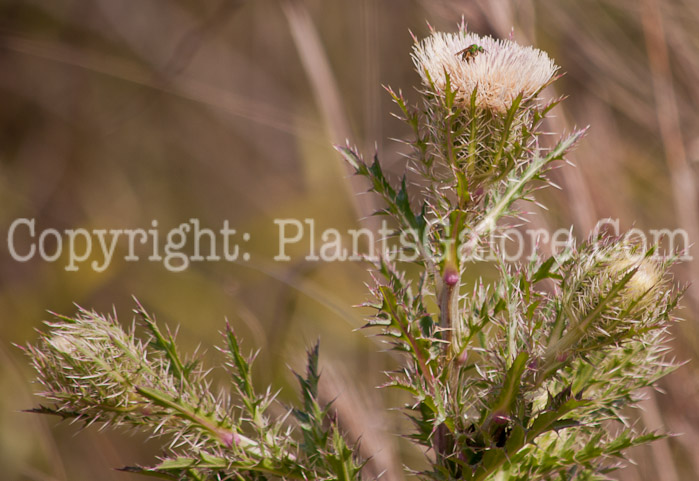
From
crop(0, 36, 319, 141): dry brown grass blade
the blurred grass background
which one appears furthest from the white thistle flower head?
crop(0, 36, 319, 141): dry brown grass blade

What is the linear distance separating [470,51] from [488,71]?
47mm

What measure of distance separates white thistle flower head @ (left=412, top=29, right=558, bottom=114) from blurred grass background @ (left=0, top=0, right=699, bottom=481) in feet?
3.38

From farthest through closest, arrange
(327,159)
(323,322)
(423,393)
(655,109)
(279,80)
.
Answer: (279,80), (327,159), (323,322), (655,109), (423,393)

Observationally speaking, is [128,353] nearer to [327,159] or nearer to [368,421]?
[368,421]

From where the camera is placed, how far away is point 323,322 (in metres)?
3.14

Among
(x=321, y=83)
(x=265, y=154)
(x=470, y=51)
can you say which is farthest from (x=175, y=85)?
(x=470, y=51)

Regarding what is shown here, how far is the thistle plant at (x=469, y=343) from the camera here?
0.94m

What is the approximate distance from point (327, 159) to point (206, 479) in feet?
8.42

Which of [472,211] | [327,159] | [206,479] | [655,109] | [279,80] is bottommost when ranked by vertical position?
[206,479]

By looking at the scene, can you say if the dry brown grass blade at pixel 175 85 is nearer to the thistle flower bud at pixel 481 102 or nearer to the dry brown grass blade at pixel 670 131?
the dry brown grass blade at pixel 670 131

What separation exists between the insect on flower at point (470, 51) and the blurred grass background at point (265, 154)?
1.06 meters

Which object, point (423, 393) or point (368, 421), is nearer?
point (423, 393)

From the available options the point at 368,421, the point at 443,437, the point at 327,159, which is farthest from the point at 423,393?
the point at 327,159

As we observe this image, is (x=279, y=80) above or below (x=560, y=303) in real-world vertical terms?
above
